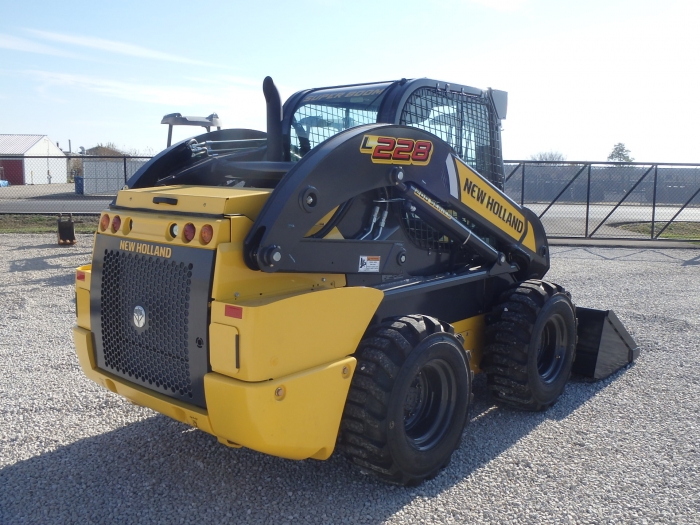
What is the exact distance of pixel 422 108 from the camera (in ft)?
14.3

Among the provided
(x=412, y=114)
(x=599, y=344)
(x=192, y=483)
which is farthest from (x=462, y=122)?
(x=192, y=483)

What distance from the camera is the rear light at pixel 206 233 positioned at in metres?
3.10

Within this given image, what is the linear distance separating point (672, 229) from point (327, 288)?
16741 mm

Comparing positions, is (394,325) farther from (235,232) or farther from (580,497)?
(580,497)

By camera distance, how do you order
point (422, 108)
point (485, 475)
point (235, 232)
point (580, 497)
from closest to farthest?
point (235, 232) → point (580, 497) → point (485, 475) → point (422, 108)

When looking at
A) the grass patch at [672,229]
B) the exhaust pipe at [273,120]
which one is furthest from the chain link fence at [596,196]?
the exhaust pipe at [273,120]

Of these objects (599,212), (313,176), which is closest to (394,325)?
(313,176)

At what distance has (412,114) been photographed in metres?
4.29

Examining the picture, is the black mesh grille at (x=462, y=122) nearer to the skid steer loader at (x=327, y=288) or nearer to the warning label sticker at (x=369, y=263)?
the skid steer loader at (x=327, y=288)

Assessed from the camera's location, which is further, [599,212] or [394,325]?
[599,212]

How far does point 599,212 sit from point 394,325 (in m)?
19.5

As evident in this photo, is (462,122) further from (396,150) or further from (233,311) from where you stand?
(233,311)

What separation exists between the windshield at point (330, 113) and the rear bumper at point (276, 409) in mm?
1824

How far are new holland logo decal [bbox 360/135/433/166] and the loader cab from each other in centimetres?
34
